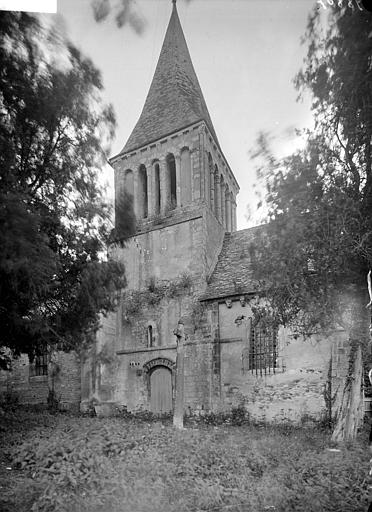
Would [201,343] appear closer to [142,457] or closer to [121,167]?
[142,457]

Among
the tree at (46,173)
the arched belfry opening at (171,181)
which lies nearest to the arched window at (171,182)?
the arched belfry opening at (171,181)

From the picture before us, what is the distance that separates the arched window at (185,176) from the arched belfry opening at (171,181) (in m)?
0.11

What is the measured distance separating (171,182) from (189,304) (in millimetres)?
5189

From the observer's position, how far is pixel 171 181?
3984mm

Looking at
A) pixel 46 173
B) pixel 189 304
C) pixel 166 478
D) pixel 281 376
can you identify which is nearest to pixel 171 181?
pixel 46 173

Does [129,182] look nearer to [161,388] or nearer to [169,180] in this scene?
[169,180]

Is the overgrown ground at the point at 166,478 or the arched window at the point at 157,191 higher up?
the arched window at the point at 157,191

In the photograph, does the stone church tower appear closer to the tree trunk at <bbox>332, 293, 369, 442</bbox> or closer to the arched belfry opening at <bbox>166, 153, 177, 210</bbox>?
the arched belfry opening at <bbox>166, 153, 177, 210</bbox>

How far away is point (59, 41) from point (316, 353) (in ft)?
24.9

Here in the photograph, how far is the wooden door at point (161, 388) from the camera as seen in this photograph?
8969mm

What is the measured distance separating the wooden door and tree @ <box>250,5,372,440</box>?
15.9 feet

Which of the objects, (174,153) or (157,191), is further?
(174,153)

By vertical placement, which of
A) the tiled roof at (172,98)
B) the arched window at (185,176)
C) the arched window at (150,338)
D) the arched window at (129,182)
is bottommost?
the arched window at (150,338)

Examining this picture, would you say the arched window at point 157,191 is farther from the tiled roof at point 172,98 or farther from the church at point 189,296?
the tiled roof at point 172,98
